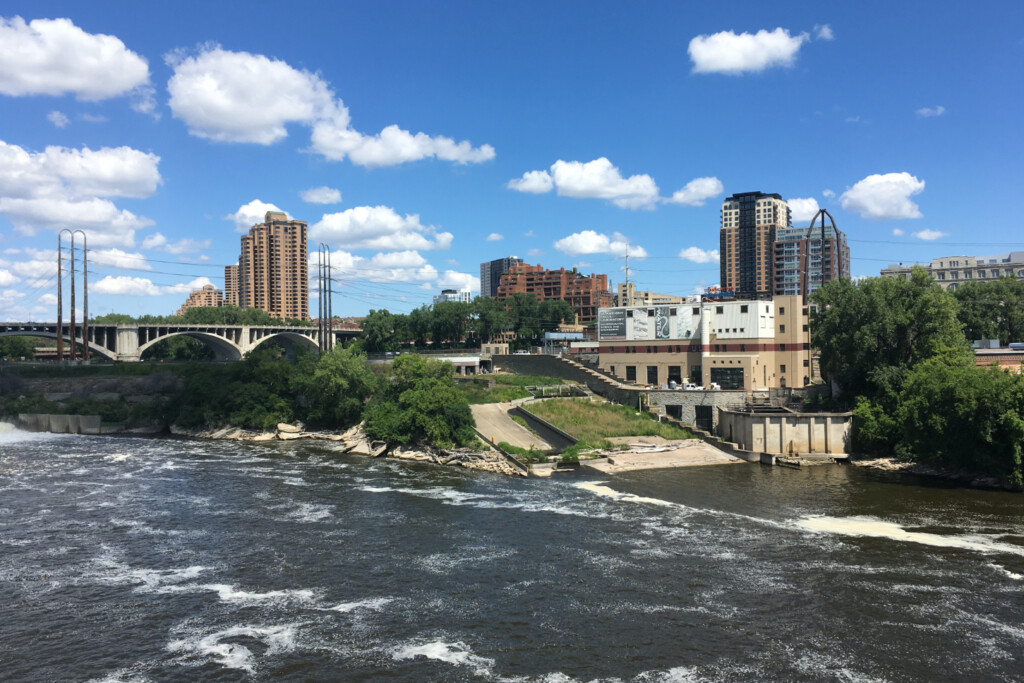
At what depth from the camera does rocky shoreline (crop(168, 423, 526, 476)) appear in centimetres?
5841

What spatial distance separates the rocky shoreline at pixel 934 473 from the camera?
1922 inches

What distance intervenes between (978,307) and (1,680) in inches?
4329

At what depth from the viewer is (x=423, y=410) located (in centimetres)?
6294

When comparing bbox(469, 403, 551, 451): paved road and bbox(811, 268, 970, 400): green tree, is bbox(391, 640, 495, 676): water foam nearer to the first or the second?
bbox(469, 403, 551, 451): paved road

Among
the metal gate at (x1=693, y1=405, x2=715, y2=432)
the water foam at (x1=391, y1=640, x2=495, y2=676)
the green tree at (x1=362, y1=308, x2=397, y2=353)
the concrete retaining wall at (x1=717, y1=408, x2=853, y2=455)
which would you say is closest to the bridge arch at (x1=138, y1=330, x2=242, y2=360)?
the green tree at (x1=362, y1=308, x2=397, y2=353)

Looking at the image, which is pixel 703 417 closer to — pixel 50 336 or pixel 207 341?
pixel 50 336

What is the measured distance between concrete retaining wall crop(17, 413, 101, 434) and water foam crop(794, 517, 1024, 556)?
79.3 meters

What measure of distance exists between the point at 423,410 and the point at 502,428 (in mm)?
8428

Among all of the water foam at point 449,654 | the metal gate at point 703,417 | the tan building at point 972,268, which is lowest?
the water foam at point 449,654

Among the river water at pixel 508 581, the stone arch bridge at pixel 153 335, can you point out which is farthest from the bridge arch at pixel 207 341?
the river water at pixel 508 581

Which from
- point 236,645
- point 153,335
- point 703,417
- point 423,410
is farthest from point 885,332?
point 153,335

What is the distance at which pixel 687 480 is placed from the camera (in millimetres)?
53844

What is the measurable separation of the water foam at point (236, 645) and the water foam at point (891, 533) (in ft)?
95.7

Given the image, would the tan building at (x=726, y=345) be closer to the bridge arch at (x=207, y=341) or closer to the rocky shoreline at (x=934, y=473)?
the rocky shoreline at (x=934, y=473)
